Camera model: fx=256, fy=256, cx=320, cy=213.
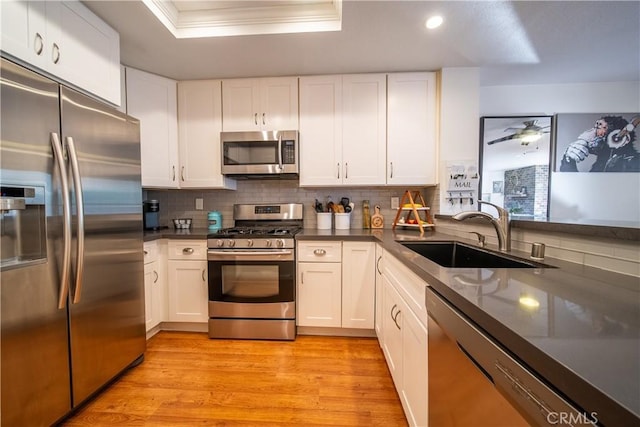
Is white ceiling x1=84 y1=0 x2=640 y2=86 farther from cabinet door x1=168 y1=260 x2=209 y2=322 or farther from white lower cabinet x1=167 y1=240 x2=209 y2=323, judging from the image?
cabinet door x1=168 y1=260 x2=209 y2=322

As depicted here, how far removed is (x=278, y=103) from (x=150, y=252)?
1.68 m

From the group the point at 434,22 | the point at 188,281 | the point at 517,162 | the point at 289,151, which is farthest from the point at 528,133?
the point at 188,281

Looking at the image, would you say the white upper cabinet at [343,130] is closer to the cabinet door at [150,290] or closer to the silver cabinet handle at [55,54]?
the cabinet door at [150,290]

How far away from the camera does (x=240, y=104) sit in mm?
2377

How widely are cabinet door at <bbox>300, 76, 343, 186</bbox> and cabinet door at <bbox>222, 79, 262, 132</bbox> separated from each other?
1.43 ft

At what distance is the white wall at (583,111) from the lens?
2.50 m

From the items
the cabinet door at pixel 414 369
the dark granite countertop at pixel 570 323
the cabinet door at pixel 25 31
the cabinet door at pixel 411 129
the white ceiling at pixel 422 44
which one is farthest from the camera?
the cabinet door at pixel 411 129

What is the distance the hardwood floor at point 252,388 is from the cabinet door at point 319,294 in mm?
185

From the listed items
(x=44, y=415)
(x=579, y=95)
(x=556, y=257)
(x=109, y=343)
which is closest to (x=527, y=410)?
(x=556, y=257)

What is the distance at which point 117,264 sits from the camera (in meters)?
1.54

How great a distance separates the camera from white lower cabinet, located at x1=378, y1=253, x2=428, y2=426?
1.02 meters

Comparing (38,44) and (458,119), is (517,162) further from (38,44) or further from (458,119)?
(38,44)

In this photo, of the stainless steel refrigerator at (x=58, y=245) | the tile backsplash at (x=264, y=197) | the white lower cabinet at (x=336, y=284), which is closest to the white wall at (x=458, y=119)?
the tile backsplash at (x=264, y=197)

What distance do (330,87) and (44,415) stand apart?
2740 millimetres
